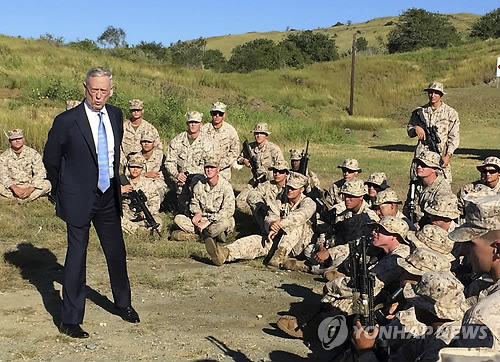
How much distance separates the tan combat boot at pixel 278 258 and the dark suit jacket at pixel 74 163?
9.86 feet

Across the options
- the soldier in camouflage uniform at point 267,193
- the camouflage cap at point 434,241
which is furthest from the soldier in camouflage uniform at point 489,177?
the camouflage cap at point 434,241

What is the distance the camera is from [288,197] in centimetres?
808

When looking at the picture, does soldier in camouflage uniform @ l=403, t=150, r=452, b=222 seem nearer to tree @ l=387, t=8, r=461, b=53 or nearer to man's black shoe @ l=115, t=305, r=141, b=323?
man's black shoe @ l=115, t=305, r=141, b=323

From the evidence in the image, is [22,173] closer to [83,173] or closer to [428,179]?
[83,173]

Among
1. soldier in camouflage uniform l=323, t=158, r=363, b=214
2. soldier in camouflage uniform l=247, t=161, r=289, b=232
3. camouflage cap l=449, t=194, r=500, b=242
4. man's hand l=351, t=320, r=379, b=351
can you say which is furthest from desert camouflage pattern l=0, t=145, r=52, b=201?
camouflage cap l=449, t=194, r=500, b=242

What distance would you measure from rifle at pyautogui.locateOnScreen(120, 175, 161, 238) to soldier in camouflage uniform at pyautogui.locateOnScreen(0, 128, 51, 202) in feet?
6.55

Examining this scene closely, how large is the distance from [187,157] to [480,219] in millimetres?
7345

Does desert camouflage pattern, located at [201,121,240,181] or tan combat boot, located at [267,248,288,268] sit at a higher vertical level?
desert camouflage pattern, located at [201,121,240,181]

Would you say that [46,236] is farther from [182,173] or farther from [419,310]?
[419,310]

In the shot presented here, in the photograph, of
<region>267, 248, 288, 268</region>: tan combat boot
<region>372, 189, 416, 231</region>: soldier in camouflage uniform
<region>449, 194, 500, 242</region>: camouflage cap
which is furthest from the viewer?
<region>267, 248, 288, 268</region>: tan combat boot

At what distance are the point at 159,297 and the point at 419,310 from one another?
11.3 ft

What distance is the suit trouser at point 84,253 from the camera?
521 centimetres

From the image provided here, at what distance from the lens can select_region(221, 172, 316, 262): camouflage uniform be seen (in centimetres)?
779

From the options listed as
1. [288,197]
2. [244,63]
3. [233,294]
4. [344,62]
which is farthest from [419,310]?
[244,63]
